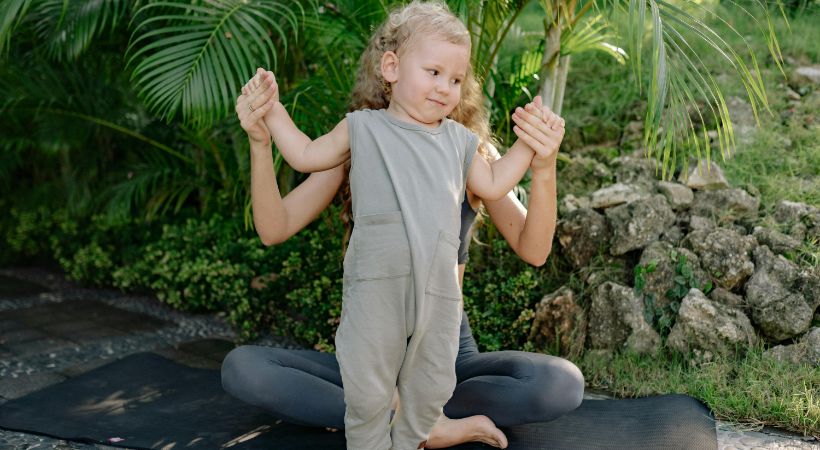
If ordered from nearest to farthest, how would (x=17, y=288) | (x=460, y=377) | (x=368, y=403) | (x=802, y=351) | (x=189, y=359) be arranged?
(x=368, y=403)
(x=460, y=377)
(x=802, y=351)
(x=189, y=359)
(x=17, y=288)

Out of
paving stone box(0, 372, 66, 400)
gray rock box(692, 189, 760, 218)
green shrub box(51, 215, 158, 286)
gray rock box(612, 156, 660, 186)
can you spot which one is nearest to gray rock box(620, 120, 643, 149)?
gray rock box(612, 156, 660, 186)

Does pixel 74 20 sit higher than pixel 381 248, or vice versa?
pixel 74 20

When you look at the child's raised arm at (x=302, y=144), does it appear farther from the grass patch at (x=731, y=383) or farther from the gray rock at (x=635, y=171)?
the gray rock at (x=635, y=171)

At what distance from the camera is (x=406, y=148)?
1.87 m

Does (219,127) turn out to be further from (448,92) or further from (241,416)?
(448,92)

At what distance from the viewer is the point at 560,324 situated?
326 cm

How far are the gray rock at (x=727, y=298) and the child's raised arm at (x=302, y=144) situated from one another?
1.95 metres

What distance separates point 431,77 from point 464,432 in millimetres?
1147

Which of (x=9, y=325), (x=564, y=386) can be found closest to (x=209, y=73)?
(x=564, y=386)

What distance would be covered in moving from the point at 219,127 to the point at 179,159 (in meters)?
0.60

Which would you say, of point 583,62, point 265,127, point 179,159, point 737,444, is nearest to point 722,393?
point 737,444

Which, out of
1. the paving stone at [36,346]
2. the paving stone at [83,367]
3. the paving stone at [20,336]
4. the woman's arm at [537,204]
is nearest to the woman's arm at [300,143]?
the woman's arm at [537,204]

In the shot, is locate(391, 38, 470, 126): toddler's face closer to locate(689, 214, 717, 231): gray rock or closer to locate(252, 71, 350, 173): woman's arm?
locate(252, 71, 350, 173): woman's arm

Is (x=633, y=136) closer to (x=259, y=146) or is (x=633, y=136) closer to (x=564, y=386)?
(x=564, y=386)
